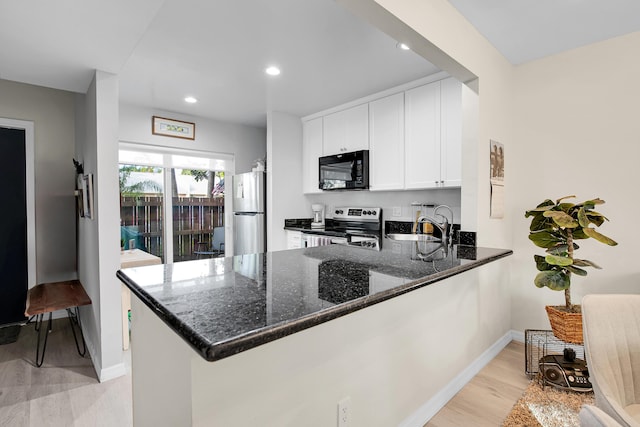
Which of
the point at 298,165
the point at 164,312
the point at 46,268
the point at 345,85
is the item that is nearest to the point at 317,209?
the point at 298,165

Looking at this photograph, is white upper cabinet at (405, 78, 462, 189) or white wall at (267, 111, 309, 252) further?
white wall at (267, 111, 309, 252)

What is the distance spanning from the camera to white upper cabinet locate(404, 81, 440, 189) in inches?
118

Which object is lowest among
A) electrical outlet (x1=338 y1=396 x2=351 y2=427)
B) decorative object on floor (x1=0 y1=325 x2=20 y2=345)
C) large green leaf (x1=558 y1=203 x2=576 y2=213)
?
decorative object on floor (x1=0 y1=325 x2=20 y2=345)

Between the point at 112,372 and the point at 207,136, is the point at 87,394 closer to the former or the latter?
the point at 112,372

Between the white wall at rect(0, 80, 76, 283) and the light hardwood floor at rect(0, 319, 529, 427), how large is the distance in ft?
3.55

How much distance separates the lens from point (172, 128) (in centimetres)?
415

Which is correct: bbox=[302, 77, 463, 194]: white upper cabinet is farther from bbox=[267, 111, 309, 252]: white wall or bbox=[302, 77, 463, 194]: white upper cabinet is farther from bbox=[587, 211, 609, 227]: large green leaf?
bbox=[587, 211, 609, 227]: large green leaf

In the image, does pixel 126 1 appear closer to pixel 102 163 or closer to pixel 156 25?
pixel 156 25

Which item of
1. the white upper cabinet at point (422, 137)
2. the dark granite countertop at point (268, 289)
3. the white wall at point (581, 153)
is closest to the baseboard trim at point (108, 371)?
the dark granite countertop at point (268, 289)

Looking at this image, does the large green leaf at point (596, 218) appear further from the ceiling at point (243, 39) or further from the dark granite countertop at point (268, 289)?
the ceiling at point (243, 39)

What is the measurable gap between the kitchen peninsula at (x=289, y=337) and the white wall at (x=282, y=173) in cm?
240

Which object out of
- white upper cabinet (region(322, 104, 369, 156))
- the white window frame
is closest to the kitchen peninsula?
white upper cabinet (region(322, 104, 369, 156))

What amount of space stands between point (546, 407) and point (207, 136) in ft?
14.6

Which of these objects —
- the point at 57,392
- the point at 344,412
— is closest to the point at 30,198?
the point at 57,392
